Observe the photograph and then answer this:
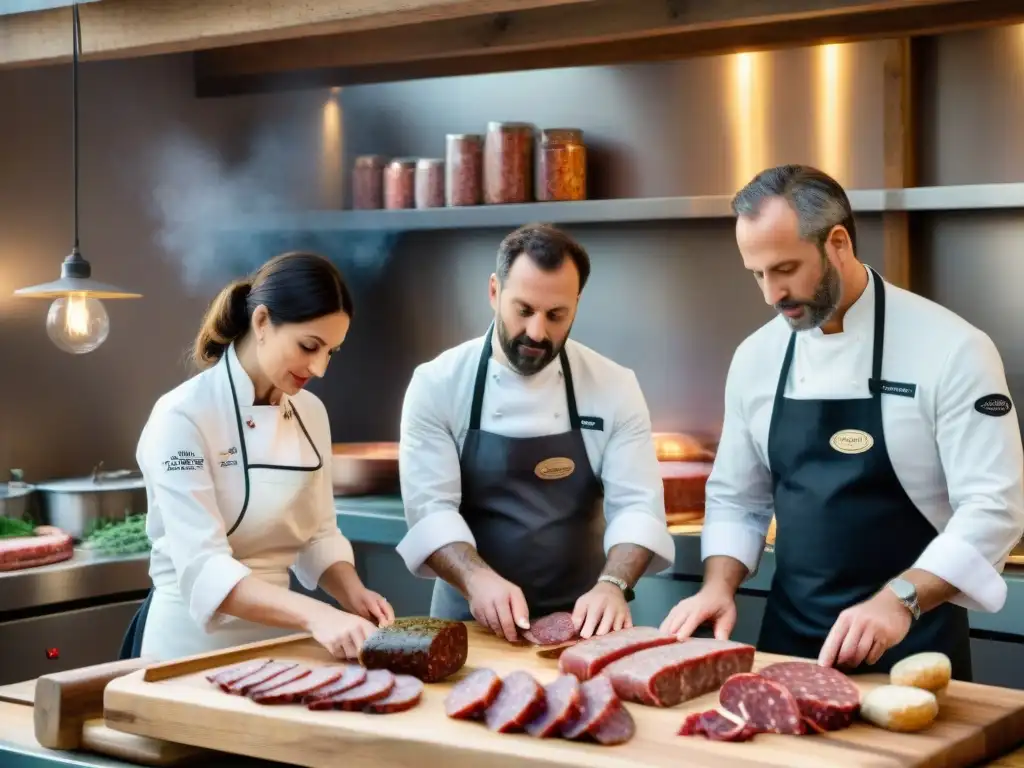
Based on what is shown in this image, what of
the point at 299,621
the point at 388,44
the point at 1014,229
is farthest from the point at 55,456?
the point at 1014,229

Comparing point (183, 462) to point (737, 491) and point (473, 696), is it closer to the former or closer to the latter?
point (473, 696)

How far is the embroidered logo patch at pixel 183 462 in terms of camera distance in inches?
103

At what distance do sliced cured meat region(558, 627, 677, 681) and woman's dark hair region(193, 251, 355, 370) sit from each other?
2.70 ft

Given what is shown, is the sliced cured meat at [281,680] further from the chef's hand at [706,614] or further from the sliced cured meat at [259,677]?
the chef's hand at [706,614]

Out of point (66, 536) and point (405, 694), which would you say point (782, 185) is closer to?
point (405, 694)

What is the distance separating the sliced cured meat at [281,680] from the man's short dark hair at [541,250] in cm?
100

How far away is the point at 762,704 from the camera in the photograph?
6.80ft

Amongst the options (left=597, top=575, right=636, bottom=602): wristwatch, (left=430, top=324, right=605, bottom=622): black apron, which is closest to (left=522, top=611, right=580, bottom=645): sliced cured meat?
(left=597, top=575, right=636, bottom=602): wristwatch

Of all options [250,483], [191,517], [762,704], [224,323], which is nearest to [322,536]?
[250,483]

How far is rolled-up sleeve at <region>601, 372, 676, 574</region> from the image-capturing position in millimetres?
2949

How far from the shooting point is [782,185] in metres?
2.57

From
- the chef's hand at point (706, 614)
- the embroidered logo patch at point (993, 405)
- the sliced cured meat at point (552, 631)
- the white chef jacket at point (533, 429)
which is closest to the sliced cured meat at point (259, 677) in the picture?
the sliced cured meat at point (552, 631)

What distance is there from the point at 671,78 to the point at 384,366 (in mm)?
1615

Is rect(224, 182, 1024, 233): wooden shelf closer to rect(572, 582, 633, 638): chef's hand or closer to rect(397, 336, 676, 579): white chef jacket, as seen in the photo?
rect(397, 336, 676, 579): white chef jacket
